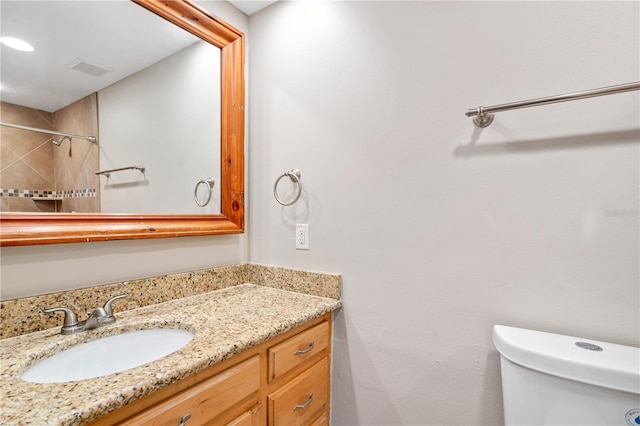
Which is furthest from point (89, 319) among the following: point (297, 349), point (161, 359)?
point (297, 349)

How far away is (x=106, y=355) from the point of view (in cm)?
88

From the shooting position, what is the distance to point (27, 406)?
Answer: 0.54 metres

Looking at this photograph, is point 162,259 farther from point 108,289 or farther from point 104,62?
point 104,62

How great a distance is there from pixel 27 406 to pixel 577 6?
1.57 m

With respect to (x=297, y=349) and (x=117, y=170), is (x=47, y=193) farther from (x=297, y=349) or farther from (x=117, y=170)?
(x=297, y=349)

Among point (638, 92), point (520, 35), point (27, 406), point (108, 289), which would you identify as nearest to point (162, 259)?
point (108, 289)

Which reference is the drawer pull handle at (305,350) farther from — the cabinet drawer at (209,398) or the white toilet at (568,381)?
the white toilet at (568,381)

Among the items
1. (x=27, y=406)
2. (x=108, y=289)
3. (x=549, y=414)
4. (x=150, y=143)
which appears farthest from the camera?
(x=150, y=143)

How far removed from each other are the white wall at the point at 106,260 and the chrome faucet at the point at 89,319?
10 cm

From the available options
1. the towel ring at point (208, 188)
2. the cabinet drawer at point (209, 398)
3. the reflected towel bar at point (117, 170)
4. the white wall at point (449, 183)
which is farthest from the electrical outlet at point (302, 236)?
the reflected towel bar at point (117, 170)

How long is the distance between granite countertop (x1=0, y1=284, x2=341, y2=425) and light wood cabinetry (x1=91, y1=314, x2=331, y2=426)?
0.05m

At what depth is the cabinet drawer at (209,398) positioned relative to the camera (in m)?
0.65

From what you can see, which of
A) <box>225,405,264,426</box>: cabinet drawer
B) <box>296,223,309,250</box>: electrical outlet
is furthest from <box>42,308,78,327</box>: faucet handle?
<box>296,223,309,250</box>: electrical outlet

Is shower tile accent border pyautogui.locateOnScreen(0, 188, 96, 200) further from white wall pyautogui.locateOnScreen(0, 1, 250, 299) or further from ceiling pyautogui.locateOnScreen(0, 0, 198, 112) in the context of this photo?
ceiling pyautogui.locateOnScreen(0, 0, 198, 112)
